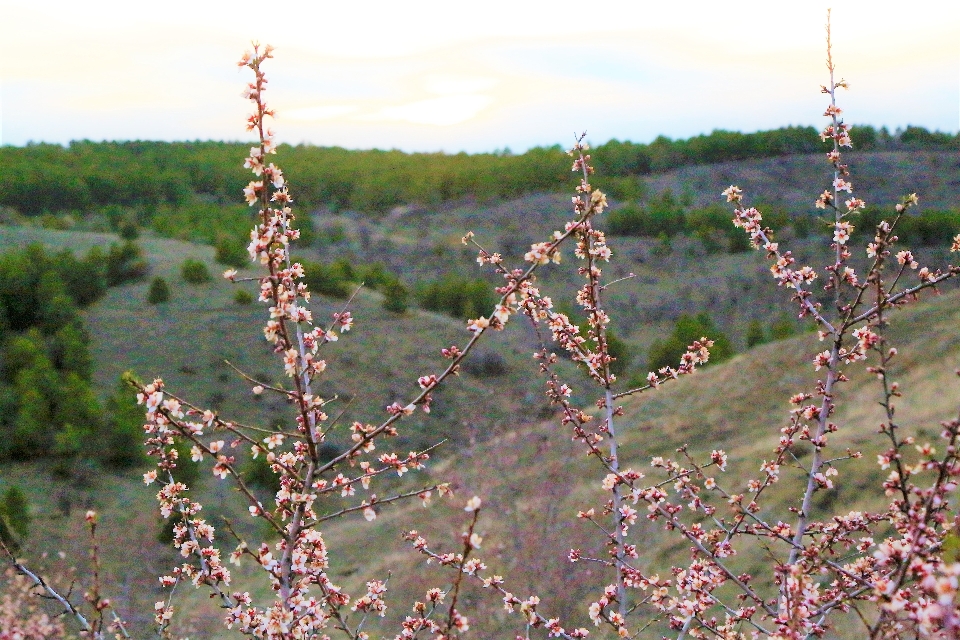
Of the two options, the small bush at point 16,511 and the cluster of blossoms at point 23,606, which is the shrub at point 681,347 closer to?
the small bush at point 16,511

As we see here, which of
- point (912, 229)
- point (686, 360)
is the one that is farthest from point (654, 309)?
point (686, 360)

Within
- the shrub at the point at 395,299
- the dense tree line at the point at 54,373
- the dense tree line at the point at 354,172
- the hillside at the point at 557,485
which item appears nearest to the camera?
the hillside at the point at 557,485

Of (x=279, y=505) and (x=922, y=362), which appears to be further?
(x=922, y=362)

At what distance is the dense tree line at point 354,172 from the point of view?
227 feet

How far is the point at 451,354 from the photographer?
3.22 metres

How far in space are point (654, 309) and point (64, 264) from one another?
32618 mm

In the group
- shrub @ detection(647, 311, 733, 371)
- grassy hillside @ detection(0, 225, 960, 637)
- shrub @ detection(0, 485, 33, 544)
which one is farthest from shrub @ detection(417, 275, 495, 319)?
shrub @ detection(0, 485, 33, 544)

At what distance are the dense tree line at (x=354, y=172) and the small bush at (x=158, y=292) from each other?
2569 centimetres

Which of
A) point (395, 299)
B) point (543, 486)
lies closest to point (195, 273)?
point (395, 299)

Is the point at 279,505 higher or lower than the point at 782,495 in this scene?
higher

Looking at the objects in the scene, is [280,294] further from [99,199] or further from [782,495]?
[99,199]

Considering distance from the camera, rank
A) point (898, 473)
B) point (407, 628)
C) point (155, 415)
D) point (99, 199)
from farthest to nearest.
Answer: point (99, 199) < point (407, 628) < point (155, 415) < point (898, 473)

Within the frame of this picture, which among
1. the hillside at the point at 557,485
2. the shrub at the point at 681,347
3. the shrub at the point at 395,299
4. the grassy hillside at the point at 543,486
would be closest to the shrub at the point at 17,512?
the grassy hillside at the point at 543,486

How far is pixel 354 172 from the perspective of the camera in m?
88.8
